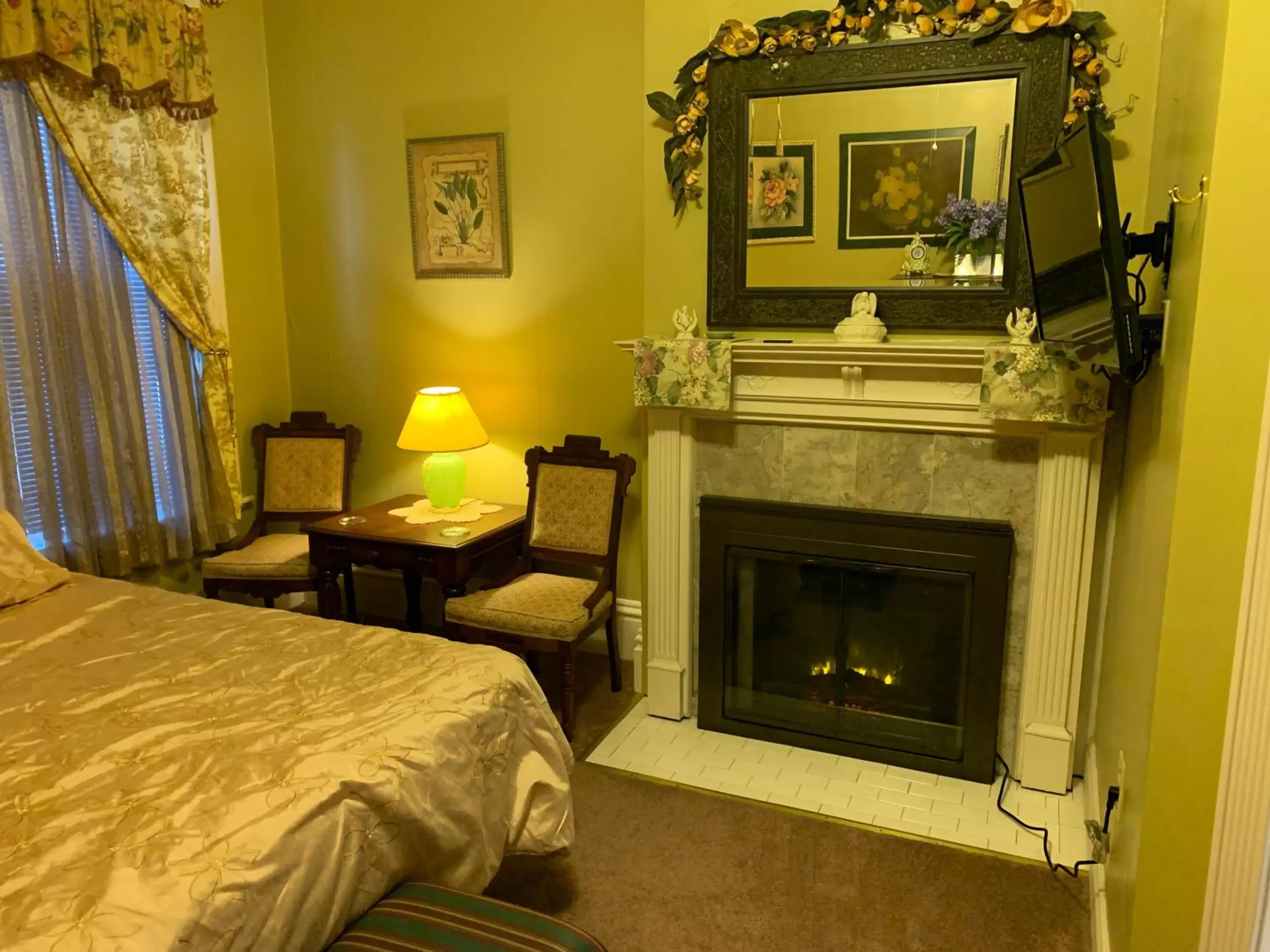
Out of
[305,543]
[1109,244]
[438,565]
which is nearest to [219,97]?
[305,543]

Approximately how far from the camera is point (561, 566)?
3703 mm

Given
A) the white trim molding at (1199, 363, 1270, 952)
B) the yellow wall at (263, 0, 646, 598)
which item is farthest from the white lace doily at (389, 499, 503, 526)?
the white trim molding at (1199, 363, 1270, 952)

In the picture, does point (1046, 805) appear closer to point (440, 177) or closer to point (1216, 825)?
point (1216, 825)

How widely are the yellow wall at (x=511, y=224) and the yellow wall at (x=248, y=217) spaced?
0.20 feet

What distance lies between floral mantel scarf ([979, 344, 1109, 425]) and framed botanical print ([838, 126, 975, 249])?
1.53 ft

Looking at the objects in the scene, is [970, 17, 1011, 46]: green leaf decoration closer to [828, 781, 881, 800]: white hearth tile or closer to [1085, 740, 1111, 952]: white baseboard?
[1085, 740, 1111, 952]: white baseboard

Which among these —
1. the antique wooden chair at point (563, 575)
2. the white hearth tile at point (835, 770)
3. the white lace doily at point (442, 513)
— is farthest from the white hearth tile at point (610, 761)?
the white lace doily at point (442, 513)

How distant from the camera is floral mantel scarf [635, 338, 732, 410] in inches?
111

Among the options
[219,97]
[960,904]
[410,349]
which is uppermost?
[219,97]

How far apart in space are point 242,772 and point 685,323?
1869mm

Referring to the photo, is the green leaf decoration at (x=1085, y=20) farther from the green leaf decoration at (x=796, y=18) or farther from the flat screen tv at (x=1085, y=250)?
the green leaf decoration at (x=796, y=18)

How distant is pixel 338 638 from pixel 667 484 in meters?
1.27

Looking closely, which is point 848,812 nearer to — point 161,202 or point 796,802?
point 796,802

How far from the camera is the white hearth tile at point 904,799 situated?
2.69 meters
